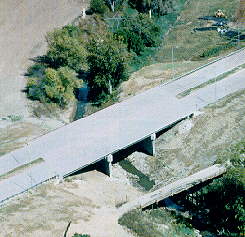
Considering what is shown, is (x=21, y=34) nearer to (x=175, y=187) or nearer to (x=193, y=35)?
(x=193, y=35)

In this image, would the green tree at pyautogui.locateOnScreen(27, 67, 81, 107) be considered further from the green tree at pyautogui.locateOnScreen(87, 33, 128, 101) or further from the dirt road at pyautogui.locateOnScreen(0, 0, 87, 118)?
the dirt road at pyautogui.locateOnScreen(0, 0, 87, 118)

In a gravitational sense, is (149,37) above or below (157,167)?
above

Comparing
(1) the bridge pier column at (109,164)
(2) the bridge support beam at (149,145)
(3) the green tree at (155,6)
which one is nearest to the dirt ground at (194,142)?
(2) the bridge support beam at (149,145)

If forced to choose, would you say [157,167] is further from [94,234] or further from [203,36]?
[203,36]

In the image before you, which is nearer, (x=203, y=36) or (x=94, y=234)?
(x=94, y=234)

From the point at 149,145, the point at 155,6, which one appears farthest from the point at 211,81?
the point at 155,6

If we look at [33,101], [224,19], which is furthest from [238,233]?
[224,19]

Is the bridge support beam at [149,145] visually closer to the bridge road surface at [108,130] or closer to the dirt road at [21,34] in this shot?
the bridge road surface at [108,130]
